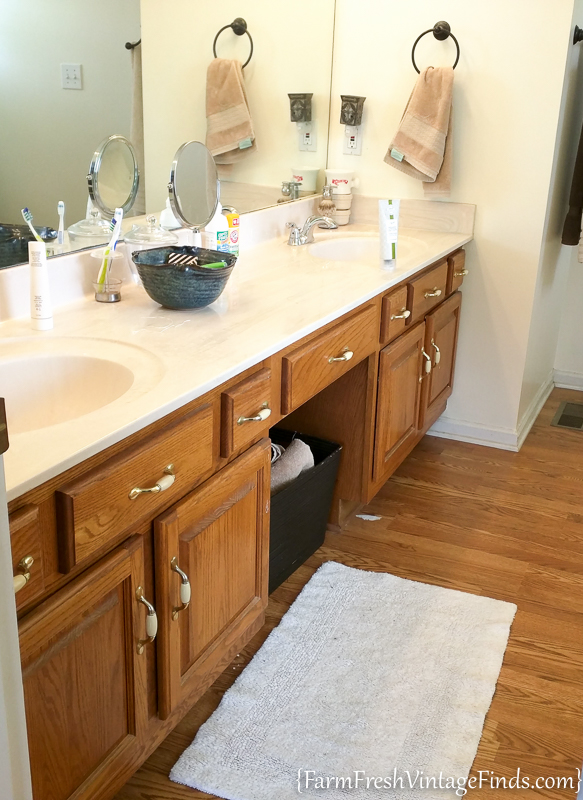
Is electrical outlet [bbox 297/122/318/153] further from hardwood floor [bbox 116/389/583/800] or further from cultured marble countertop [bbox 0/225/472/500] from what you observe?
hardwood floor [bbox 116/389/583/800]

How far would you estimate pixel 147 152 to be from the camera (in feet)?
6.68

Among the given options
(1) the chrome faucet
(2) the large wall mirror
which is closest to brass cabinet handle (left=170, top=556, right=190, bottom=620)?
(2) the large wall mirror

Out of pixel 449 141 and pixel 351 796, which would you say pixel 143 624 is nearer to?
pixel 351 796

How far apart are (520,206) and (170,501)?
2002mm

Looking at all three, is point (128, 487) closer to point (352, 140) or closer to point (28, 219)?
point (28, 219)

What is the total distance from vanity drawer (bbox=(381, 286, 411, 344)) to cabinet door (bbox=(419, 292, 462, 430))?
0.92 ft

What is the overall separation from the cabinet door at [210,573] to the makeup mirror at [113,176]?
72 centimetres

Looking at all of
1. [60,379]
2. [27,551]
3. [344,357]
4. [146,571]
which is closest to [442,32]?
[344,357]

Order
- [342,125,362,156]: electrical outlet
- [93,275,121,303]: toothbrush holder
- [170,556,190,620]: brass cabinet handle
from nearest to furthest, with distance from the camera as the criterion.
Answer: [170,556,190,620]: brass cabinet handle, [93,275,121,303]: toothbrush holder, [342,125,362,156]: electrical outlet

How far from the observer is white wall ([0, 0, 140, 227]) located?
5.32ft

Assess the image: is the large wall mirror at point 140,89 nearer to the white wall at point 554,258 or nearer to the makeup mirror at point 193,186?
the makeup mirror at point 193,186

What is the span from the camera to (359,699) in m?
1.78

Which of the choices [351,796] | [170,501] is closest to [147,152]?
[170,501]

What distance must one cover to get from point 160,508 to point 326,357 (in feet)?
2.28
